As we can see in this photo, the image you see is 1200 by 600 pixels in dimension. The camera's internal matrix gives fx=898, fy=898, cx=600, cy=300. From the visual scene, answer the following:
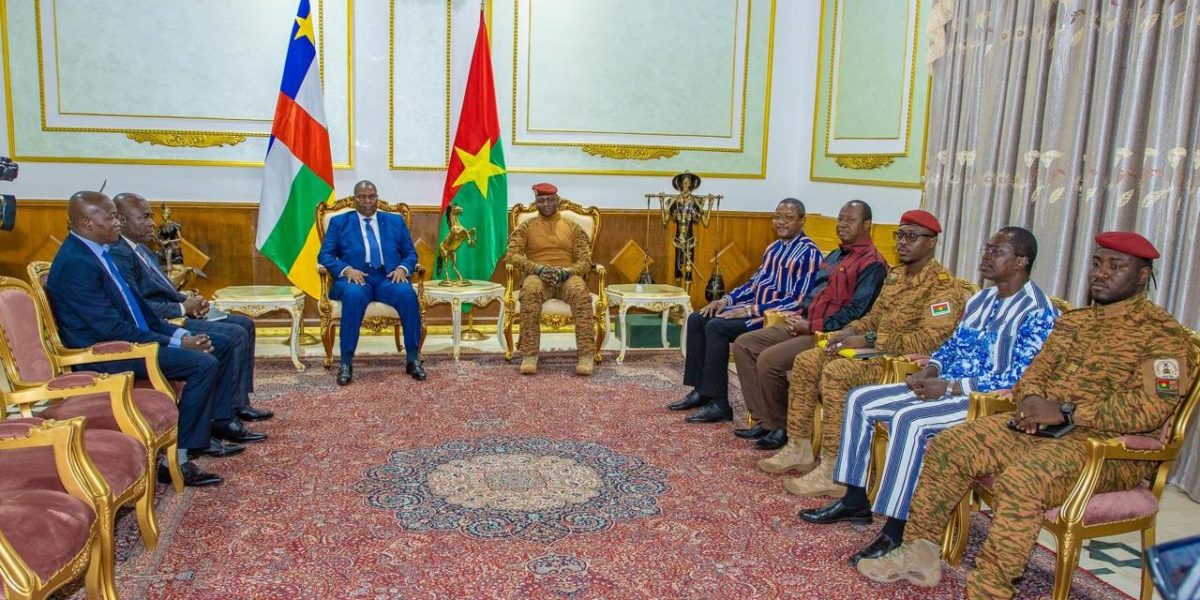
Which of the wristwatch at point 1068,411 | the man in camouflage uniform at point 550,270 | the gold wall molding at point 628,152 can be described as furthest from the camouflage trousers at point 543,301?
the wristwatch at point 1068,411

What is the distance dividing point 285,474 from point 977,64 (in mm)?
4294

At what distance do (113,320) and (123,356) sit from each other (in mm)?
224

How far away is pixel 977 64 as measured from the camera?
5.14 metres

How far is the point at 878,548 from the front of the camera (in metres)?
3.17

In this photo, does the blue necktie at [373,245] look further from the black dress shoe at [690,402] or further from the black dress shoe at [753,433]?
the black dress shoe at [753,433]

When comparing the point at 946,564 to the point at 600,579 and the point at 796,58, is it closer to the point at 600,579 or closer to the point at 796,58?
the point at 600,579

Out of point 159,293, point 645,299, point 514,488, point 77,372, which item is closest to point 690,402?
point 645,299

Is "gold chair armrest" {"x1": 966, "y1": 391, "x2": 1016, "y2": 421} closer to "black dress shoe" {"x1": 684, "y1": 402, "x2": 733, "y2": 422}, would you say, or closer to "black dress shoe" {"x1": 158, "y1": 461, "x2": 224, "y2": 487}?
"black dress shoe" {"x1": 684, "y1": 402, "x2": 733, "y2": 422}

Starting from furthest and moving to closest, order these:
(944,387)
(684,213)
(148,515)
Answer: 1. (684,213)
2. (944,387)
3. (148,515)

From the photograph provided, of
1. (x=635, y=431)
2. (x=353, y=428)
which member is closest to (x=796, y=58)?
(x=635, y=431)

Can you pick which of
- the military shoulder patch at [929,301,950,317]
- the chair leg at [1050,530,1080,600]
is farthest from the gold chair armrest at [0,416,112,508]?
the military shoulder patch at [929,301,950,317]

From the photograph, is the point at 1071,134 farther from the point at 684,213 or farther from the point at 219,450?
the point at 219,450

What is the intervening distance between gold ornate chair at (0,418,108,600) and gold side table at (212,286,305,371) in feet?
10.0

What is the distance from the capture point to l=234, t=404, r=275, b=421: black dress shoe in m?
4.71
